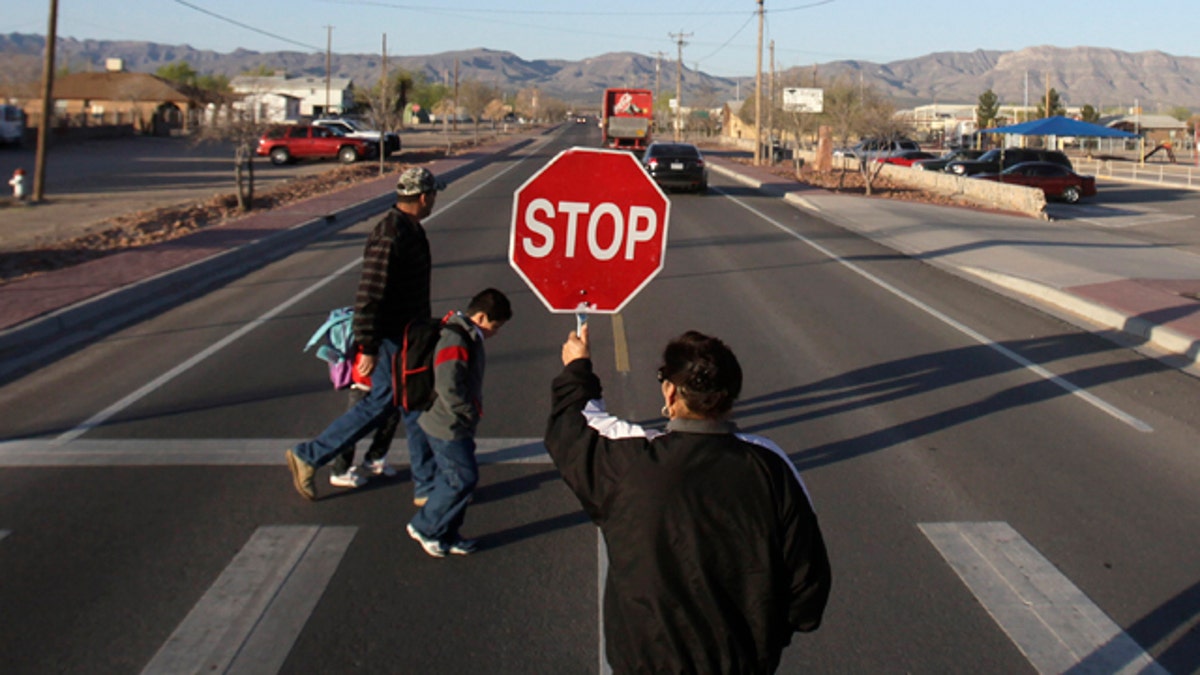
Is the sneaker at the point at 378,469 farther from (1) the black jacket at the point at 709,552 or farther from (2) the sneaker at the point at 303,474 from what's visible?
(1) the black jacket at the point at 709,552

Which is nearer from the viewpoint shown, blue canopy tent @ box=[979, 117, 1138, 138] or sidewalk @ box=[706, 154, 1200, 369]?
sidewalk @ box=[706, 154, 1200, 369]

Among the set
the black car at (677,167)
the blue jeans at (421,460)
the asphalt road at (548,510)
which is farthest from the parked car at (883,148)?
the blue jeans at (421,460)

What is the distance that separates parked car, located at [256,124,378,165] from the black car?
61.2 ft

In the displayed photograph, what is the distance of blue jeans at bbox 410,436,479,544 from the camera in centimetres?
530

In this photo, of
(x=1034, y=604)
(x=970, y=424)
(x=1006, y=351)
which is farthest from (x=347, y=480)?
(x=1006, y=351)

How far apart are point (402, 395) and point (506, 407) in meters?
2.99

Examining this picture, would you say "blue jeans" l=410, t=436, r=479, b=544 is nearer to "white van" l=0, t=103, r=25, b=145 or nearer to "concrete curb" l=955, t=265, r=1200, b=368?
"concrete curb" l=955, t=265, r=1200, b=368

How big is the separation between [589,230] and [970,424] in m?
4.79

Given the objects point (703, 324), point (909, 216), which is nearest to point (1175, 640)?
Result: point (703, 324)

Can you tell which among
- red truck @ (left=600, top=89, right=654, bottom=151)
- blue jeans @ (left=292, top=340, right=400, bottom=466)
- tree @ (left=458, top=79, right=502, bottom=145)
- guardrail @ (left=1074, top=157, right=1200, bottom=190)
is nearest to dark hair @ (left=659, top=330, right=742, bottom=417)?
blue jeans @ (left=292, top=340, right=400, bottom=466)

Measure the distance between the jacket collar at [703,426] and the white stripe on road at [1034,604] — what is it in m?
2.47

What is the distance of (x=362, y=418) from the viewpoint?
19.6 feet

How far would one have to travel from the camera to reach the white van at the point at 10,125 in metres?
47.6

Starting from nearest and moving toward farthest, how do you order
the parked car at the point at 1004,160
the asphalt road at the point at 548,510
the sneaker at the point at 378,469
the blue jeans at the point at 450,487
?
the asphalt road at the point at 548,510 → the blue jeans at the point at 450,487 → the sneaker at the point at 378,469 → the parked car at the point at 1004,160
